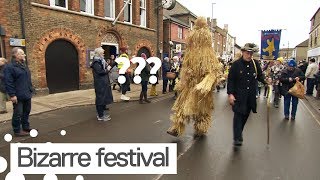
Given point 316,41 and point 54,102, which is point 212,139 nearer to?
point 54,102

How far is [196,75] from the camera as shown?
5984 mm

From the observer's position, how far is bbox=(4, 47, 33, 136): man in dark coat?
19.9 feet

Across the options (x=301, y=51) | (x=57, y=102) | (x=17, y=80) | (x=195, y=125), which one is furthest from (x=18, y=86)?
(x=301, y=51)

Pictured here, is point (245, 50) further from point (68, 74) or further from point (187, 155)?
point (68, 74)

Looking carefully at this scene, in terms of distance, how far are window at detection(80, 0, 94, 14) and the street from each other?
700 cm

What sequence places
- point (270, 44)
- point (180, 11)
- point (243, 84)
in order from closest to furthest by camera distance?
point (243, 84), point (270, 44), point (180, 11)

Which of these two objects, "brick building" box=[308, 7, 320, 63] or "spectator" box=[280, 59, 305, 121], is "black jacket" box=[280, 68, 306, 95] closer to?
"spectator" box=[280, 59, 305, 121]

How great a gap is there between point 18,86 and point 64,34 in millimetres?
7666

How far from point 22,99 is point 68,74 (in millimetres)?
7929

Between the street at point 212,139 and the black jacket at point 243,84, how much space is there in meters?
0.82

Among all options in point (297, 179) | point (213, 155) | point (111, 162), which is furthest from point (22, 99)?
point (297, 179)

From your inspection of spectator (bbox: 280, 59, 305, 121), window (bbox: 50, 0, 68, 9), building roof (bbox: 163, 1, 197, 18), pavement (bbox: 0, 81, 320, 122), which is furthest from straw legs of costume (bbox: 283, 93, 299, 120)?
building roof (bbox: 163, 1, 197, 18)

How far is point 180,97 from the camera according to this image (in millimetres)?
6172

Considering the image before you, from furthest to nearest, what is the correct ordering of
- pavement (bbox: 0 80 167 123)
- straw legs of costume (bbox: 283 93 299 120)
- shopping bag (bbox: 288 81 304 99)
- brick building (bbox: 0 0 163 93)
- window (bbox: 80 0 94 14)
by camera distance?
window (bbox: 80 0 94 14), brick building (bbox: 0 0 163 93), pavement (bbox: 0 80 167 123), straw legs of costume (bbox: 283 93 299 120), shopping bag (bbox: 288 81 304 99)
